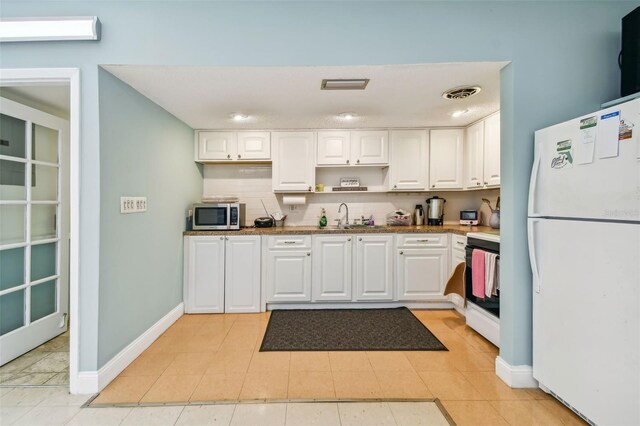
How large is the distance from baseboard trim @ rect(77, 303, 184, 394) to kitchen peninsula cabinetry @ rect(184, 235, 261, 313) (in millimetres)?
406

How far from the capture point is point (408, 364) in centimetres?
223

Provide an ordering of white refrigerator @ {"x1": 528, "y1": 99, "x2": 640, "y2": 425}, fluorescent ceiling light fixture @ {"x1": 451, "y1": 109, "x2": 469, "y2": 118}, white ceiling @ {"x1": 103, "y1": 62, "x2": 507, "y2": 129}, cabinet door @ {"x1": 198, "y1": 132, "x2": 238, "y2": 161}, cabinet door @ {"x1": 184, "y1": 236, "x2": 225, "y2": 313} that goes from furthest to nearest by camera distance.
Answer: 1. cabinet door @ {"x1": 198, "y1": 132, "x2": 238, "y2": 161}
2. cabinet door @ {"x1": 184, "y1": 236, "x2": 225, "y2": 313}
3. fluorescent ceiling light fixture @ {"x1": 451, "y1": 109, "x2": 469, "y2": 118}
4. white ceiling @ {"x1": 103, "y1": 62, "x2": 507, "y2": 129}
5. white refrigerator @ {"x1": 528, "y1": 99, "x2": 640, "y2": 425}

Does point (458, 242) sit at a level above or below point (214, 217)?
below

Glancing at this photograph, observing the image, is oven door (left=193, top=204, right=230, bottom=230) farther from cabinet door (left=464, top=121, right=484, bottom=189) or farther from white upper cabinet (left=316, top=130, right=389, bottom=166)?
cabinet door (left=464, top=121, right=484, bottom=189)

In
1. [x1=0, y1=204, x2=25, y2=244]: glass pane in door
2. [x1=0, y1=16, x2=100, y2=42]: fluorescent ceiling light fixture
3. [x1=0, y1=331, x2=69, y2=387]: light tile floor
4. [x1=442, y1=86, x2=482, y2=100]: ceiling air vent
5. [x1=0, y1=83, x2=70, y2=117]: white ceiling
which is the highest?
[x1=0, y1=16, x2=100, y2=42]: fluorescent ceiling light fixture

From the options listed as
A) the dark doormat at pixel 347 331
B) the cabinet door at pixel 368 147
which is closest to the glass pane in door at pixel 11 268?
the dark doormat at pixel 347 331

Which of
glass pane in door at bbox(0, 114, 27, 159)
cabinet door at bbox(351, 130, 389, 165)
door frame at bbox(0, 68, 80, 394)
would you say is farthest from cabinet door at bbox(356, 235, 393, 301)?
glass pane in door at bbox(0, 114, 27, 159)

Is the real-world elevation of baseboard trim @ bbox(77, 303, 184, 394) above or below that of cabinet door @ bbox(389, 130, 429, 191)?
below

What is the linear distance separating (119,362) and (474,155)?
12.5 feet

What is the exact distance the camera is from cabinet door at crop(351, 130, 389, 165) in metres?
3.61

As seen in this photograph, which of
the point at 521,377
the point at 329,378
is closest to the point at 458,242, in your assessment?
the point at 521,377

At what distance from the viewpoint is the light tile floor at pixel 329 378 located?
5.90ft

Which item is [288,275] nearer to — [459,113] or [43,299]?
[43,299]

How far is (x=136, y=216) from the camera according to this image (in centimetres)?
237
